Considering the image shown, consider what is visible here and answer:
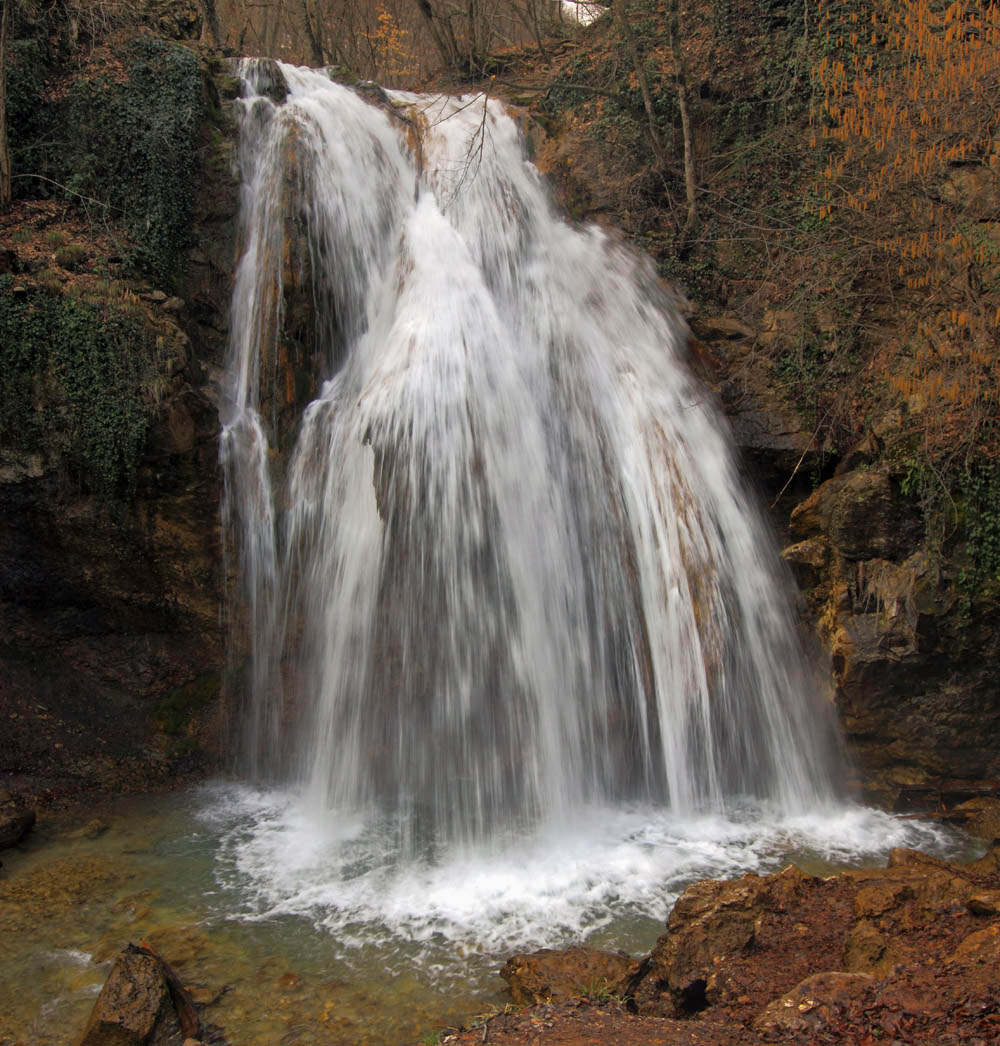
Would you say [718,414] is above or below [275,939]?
above

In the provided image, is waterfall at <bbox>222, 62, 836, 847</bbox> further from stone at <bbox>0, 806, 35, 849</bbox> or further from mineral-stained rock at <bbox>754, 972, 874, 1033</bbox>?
mineral-stained rock at <bbox>754, 972, 874, 1033</bbox>

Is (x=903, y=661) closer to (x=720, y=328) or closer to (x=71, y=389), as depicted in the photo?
(x=720, y=328)

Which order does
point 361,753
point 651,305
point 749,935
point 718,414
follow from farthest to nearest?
point 651,305, point 718,414, point 361,753, point 749,935

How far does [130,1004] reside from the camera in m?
4.29

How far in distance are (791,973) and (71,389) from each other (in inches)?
309

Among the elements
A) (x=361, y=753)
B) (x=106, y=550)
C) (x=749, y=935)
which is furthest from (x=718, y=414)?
(x=106, y=550)

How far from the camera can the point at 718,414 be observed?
9188 mm

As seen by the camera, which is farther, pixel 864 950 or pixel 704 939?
pixel 704 939

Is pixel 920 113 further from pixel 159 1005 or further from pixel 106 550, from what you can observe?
pixel 159 1005

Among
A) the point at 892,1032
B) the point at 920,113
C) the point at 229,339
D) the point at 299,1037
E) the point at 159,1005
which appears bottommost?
the point at 299,1037

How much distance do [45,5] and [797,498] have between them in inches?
439

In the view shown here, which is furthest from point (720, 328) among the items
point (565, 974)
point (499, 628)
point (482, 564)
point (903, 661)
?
point (565, 974)

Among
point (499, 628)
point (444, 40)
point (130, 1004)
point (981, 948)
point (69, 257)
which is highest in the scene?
point (444, 40)

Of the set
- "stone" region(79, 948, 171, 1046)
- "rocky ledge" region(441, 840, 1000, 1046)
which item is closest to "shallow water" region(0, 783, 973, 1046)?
"stone" region(79, 948, 171, 1046)
